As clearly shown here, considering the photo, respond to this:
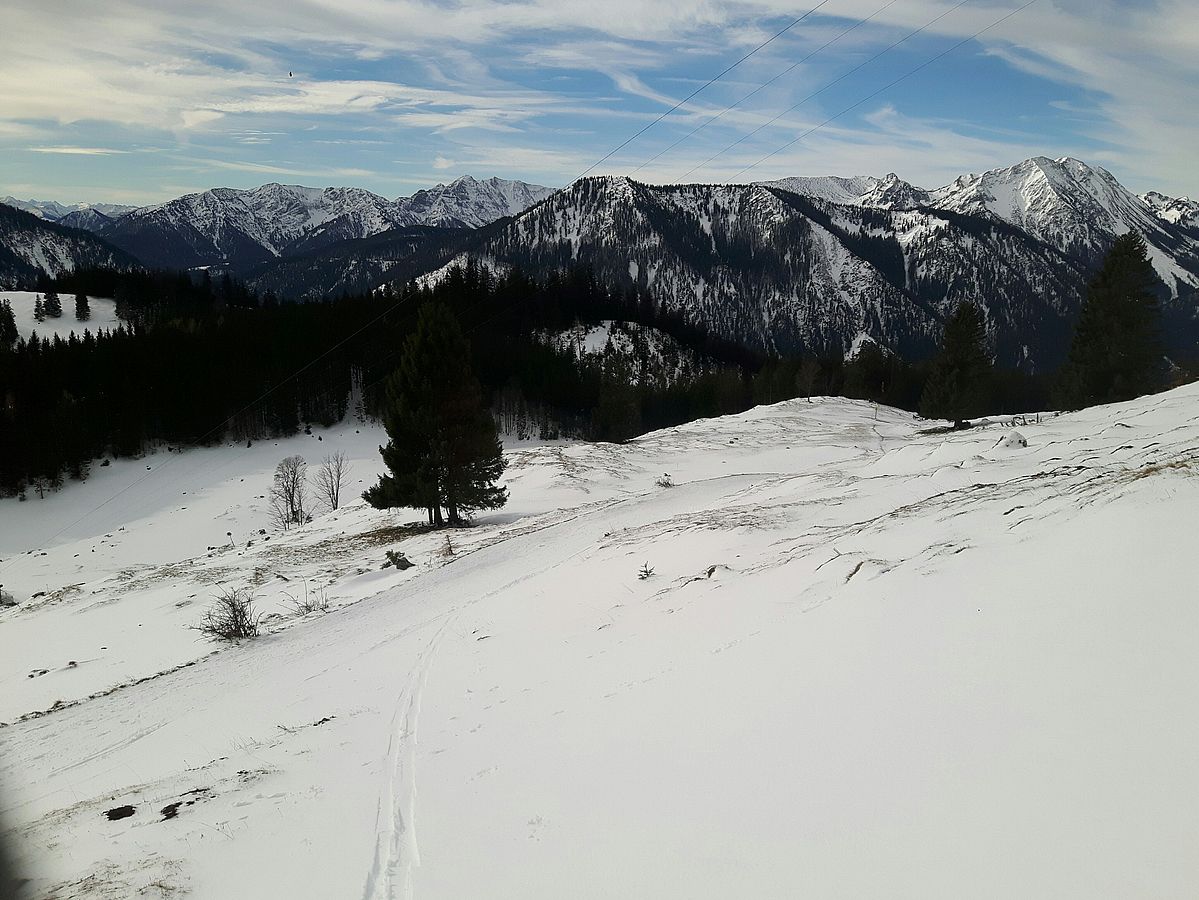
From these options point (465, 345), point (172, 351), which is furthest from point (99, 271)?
point (465, 345)

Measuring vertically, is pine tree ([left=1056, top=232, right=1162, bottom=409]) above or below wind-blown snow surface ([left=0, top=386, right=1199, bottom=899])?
above

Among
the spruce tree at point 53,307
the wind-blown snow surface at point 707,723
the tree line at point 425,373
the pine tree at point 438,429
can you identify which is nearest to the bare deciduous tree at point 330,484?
the tree line at point 425,373

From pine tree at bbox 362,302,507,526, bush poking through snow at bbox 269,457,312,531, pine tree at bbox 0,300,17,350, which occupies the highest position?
pine tree at bbox 0,300,17,350

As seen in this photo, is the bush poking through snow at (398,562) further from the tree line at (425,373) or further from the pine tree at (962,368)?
the pine tree at (962,368)

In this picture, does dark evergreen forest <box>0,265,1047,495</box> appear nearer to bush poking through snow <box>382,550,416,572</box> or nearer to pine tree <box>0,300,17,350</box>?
pine tree <box>0,300,17,350</box>

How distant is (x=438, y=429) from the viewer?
25.1 metres

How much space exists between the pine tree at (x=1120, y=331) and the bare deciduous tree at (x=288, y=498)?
56.9 metres

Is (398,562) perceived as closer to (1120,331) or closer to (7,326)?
(1120,331)

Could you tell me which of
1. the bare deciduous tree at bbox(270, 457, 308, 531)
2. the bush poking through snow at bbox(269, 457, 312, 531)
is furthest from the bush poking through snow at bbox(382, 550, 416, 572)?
the bare deciduous tree at bbox(270, 457, 308, 531)

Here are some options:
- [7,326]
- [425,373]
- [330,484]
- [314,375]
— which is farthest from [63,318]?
[425,373]

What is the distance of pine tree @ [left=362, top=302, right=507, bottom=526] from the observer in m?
24.7

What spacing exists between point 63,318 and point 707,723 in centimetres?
13969

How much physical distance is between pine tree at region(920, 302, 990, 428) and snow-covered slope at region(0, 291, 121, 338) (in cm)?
11817

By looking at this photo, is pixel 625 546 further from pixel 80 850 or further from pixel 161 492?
pixel 161 492
